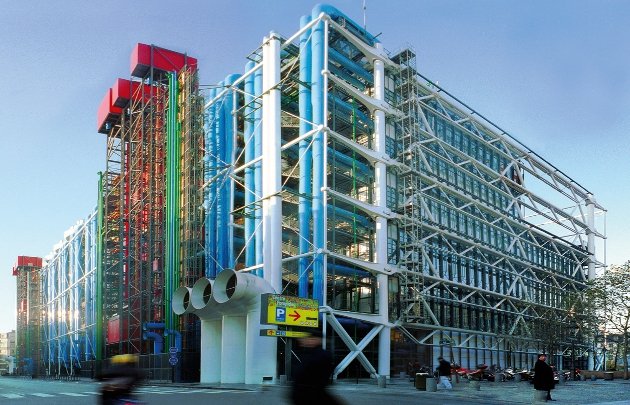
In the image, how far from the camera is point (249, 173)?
55.6 meters

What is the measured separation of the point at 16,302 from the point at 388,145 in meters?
130

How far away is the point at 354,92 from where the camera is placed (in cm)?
5434

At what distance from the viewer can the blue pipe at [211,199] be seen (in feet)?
191

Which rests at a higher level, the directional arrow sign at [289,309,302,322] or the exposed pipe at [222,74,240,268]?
the exposed pipe at [222,74,240,268]

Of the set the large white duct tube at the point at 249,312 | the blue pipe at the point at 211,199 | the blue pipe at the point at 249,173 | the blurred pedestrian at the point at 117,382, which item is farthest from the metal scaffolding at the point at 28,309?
the blurred pedestrian at the point at 117,382

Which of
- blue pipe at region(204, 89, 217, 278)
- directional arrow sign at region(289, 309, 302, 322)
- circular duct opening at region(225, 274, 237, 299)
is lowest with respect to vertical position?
directional arrow sign at region(289, 309, 302, 322)

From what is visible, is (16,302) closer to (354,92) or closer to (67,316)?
(67,316)

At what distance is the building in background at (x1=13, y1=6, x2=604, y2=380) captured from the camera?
2048 inches

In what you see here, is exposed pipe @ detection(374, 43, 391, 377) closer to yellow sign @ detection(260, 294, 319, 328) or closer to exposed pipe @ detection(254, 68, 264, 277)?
exposed pipe @ detection(254, 68, 264, 277)

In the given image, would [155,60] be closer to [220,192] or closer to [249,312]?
[220,192]

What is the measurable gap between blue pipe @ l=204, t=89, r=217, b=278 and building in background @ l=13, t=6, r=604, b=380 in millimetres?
131

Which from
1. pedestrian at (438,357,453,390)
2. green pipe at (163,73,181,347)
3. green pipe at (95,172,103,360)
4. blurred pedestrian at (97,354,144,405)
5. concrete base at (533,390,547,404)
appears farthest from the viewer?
green pipe at (95,172,103,360)

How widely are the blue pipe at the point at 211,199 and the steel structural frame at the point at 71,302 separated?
3058 centimetres

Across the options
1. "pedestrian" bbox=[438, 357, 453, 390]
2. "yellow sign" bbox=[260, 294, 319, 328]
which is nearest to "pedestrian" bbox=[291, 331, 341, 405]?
"pedestrian" bbox=[438, 357, 453, 390]
